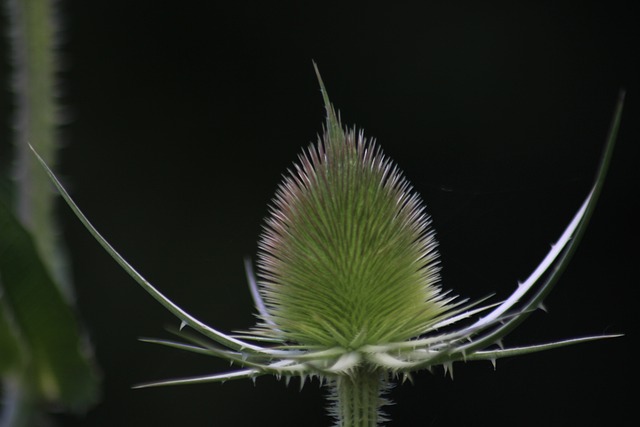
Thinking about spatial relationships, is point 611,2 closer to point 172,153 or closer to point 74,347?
point 172,153

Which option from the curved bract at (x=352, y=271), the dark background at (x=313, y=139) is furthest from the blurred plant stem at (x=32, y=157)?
the dark background at (x=313, y=139)

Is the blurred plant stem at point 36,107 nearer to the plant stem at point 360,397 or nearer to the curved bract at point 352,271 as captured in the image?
the curved bract at point 352,271

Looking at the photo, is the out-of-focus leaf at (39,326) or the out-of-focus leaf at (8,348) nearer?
the out-of-focus leaf at (39,326)

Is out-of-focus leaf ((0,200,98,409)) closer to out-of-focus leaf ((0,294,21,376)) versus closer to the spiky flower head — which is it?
out-of-focus leaf ((0,294,21,376))

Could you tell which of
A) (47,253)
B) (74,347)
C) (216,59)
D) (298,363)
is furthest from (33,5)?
(216,59)

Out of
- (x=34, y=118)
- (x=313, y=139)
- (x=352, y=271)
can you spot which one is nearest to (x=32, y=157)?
(x=34, y=118)
